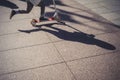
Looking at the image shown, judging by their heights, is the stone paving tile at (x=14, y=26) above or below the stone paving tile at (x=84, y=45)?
below

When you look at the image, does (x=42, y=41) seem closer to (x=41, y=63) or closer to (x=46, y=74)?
(x=41, y=63)

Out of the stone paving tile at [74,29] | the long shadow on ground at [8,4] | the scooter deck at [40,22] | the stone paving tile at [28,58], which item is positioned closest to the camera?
the stone paving tile at [28,58]

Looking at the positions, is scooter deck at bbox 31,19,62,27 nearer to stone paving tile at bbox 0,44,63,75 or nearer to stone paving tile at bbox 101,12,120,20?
stone paving tile at bbox 0,44,63,75

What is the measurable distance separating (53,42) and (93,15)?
2.91 metres

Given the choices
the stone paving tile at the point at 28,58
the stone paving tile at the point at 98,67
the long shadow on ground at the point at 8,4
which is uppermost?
the long shadow on ground at the point at 8,4

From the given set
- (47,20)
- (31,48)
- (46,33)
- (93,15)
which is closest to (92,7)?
(93,15)

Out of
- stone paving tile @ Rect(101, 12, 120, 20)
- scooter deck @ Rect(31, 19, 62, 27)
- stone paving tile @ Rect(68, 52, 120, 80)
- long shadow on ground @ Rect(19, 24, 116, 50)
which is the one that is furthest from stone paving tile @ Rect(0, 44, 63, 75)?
stone paving tile @ Rect(101, 12, 120, 20)

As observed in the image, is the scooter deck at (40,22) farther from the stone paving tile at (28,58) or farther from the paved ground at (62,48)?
the stone paving tile at (28,58)

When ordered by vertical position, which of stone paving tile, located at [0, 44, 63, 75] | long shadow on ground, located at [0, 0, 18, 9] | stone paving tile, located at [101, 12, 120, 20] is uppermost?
stone paving tile, located at [101, 12, 120, 20]

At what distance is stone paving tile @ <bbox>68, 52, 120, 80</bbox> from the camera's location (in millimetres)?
4602

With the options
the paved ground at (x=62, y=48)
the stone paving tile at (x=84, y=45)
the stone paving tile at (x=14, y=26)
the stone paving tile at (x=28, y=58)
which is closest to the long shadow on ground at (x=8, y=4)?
the paved ground at (x=62, y=48)

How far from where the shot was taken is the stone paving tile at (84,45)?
5.57 m

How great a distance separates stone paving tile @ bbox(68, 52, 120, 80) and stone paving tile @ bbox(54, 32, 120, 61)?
0.88 feet

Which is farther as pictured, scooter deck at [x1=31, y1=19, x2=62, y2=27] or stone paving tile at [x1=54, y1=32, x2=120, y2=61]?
scooter deck at [x1=31, y1=19, x2=62, y2=27]
